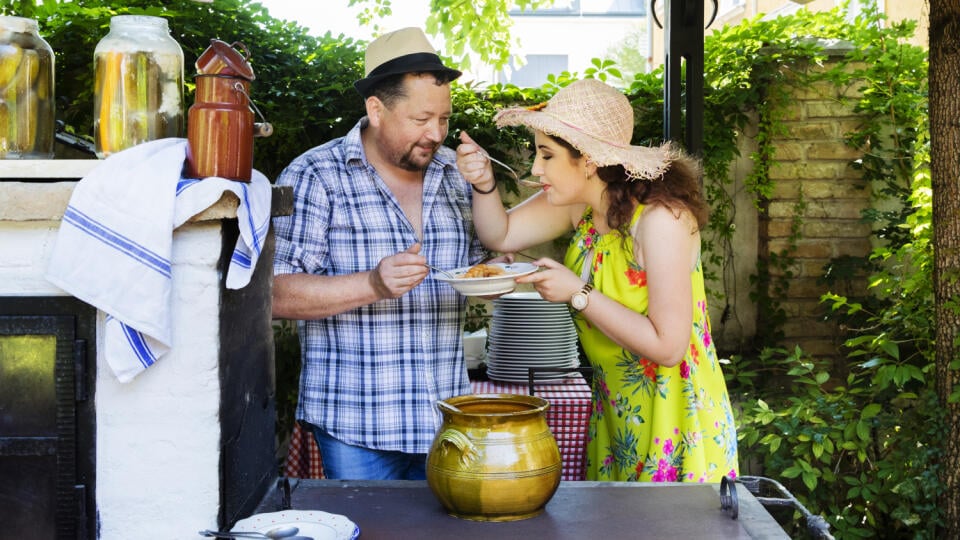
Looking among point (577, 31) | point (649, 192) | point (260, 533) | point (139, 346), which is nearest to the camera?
point (260, 533)

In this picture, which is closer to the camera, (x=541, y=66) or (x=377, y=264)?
(x=377, y=264)

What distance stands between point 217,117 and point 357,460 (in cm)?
115

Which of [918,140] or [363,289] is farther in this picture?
[918,140]

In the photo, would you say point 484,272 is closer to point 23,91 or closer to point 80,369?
point 80,369

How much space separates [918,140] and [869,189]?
2.01 ft

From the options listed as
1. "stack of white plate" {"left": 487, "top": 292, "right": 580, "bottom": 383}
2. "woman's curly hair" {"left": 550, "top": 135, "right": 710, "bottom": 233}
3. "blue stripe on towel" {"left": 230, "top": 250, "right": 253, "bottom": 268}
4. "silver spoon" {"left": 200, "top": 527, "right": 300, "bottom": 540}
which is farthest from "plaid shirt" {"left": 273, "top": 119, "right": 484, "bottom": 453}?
"stack of white plate" {"left": 487, "top": 292, "right": 580, "bottom": 383}

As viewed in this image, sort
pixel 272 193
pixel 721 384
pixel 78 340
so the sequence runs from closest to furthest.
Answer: pixel 78 340, pixel 272 193, pixel 721 384

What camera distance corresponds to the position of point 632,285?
248 centimetres

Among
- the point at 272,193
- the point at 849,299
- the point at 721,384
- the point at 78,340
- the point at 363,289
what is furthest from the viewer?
the point at 849,299

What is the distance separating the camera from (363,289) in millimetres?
2441

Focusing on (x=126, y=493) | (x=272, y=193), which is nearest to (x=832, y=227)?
(x=272, y=193)

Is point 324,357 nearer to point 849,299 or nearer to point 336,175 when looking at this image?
point 336,175

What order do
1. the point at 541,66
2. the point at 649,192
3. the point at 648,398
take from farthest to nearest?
the point at 541,66
the point at 648,398
the point at 649,192

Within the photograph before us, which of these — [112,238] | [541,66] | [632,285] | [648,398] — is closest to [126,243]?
[112,238]
